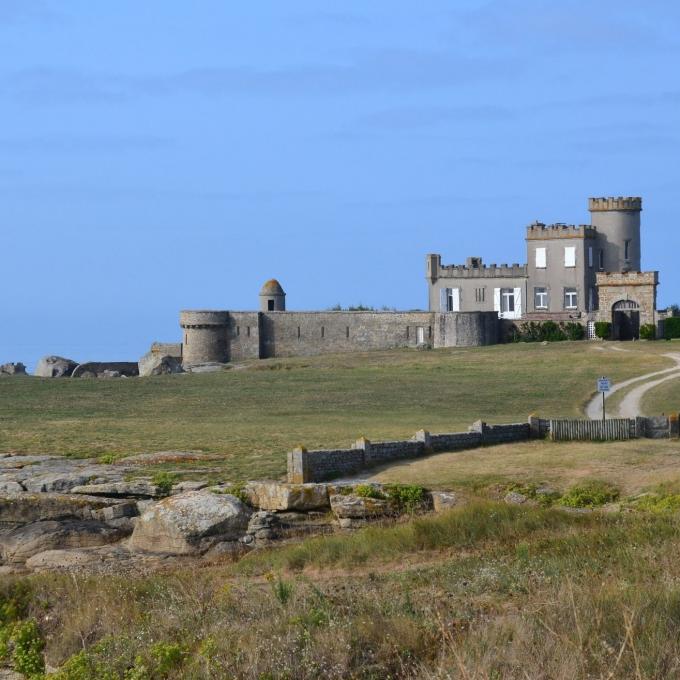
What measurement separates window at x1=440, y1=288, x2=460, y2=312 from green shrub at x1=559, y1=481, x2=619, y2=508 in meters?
53.1

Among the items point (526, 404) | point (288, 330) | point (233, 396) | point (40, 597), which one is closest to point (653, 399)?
point (526, 404)

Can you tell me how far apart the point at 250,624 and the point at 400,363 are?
50.3 meters

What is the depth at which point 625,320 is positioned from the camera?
227 ft

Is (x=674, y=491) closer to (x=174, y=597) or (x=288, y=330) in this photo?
(x=174, y=597)

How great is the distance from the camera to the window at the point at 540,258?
249 feet

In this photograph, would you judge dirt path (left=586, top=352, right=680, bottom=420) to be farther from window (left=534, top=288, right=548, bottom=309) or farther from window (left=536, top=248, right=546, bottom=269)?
window (left=536, top=248, right=546, bottom=269)

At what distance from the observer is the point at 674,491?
77.7 feet

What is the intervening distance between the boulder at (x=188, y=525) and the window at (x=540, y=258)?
175 feet

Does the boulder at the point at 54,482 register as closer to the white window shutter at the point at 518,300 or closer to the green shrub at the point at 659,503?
the green shrub at the point at 659,503

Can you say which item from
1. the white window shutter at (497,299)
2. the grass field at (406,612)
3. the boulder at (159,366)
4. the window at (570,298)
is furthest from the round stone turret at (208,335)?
the grass field at (406,612)

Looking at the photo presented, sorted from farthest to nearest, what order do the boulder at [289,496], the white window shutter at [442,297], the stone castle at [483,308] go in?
the white window shutter at [442,297], the stone castle at [483,308], the boulder at [289,496]

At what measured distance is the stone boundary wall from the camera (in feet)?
89.5

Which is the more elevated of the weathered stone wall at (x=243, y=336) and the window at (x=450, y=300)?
the window at (x=450, y=300)

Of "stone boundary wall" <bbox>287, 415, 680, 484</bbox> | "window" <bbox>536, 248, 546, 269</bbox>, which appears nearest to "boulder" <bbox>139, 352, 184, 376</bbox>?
"window" <bbox>536, 248, 546, 269</bbox>
